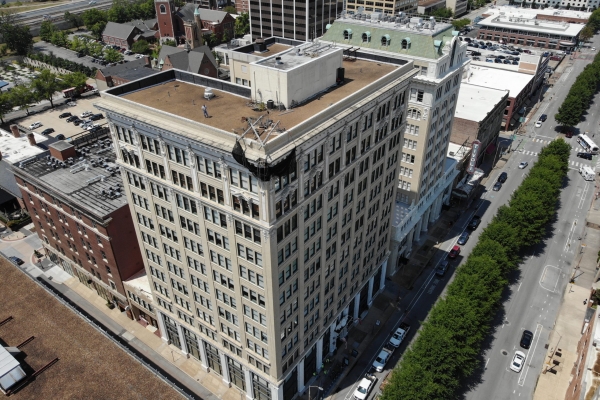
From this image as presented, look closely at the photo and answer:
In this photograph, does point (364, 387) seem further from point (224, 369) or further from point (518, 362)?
point (518, 362)

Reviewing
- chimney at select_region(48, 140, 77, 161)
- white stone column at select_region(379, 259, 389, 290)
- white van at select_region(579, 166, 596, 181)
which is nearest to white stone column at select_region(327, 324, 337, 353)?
white stone column at select_region(379, 259, 389, 290)

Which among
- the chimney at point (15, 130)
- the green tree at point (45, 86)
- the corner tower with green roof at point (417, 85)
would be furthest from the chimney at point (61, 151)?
the green tree at point (45, 86)

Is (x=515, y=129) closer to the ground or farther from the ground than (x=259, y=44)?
closer to the ground

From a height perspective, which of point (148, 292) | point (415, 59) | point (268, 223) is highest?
point (415, 59)

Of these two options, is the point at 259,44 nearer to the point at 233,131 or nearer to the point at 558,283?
the point at 233,131

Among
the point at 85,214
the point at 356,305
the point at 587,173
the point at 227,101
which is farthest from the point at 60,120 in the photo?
the point at 587,173

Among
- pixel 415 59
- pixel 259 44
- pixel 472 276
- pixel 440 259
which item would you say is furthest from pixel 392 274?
pixel 259 44
